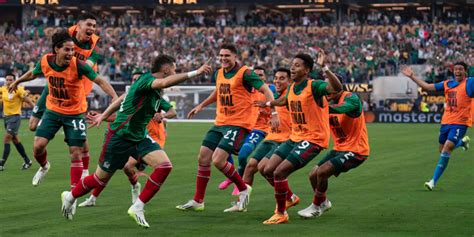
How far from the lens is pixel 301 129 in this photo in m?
13.3

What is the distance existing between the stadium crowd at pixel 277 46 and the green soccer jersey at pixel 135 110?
40491 mm

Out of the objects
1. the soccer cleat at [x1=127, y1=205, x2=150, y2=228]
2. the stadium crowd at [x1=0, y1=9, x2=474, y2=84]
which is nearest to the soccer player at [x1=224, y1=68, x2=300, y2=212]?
the soccer cleat at [x1=127, y1=205, x2=150, y2=228]

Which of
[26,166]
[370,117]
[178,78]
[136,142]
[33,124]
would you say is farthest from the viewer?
[370,117]

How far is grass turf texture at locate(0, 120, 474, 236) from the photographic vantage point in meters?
12.1

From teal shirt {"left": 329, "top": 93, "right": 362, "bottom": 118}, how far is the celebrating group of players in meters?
0.01

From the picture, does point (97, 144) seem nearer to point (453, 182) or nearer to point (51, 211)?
point (453, 182)

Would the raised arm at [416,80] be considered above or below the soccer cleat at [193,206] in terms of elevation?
above

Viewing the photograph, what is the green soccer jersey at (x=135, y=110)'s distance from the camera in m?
12.1

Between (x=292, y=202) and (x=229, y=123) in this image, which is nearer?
(x=292, y=202)

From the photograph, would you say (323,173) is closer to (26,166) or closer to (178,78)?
(178,78)

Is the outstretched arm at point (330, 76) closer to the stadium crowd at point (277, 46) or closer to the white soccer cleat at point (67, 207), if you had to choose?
the white soccer cleat at point (67, 207)

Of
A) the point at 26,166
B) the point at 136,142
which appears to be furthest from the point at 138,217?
the point at 26,166

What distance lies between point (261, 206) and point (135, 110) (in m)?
3.52

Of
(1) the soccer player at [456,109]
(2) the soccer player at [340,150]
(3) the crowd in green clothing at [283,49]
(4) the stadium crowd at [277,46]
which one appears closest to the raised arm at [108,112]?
(2) the soccer player at [340,150]
